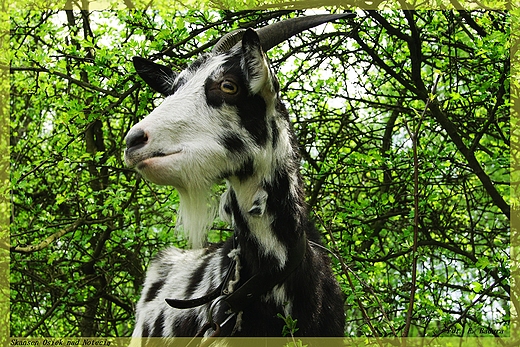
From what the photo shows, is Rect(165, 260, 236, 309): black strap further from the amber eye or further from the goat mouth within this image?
the amber eye

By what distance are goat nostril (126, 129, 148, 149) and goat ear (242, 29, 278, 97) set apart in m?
0.63

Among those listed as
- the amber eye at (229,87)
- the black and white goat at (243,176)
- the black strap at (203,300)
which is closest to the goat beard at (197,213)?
the black and white goat at (243,176)

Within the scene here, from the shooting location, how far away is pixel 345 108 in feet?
20.5

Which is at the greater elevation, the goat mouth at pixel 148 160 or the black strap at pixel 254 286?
the goat mouth at pixel 148 160

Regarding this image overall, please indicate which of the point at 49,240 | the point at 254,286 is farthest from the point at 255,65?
the point at 49,240

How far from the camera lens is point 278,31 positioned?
138 inches

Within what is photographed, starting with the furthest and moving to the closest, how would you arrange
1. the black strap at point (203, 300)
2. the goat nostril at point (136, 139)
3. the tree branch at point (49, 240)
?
the tree branch at point (49, 240), the black strap at point (203, 300), the goat nostril at point (136, 139)

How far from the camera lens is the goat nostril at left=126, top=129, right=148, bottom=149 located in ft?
9.26

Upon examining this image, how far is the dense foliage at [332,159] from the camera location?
464 centimetres

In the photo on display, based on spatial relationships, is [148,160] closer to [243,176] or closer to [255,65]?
[243,176]

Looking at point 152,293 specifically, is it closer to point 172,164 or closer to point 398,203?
point 172,164

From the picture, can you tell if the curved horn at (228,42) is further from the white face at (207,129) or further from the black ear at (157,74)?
the black ear at (157,74)

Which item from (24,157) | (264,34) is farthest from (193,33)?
(24,157)

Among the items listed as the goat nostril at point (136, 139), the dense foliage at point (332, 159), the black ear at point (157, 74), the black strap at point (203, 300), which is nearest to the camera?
the goat nostril at point (136, 139)
